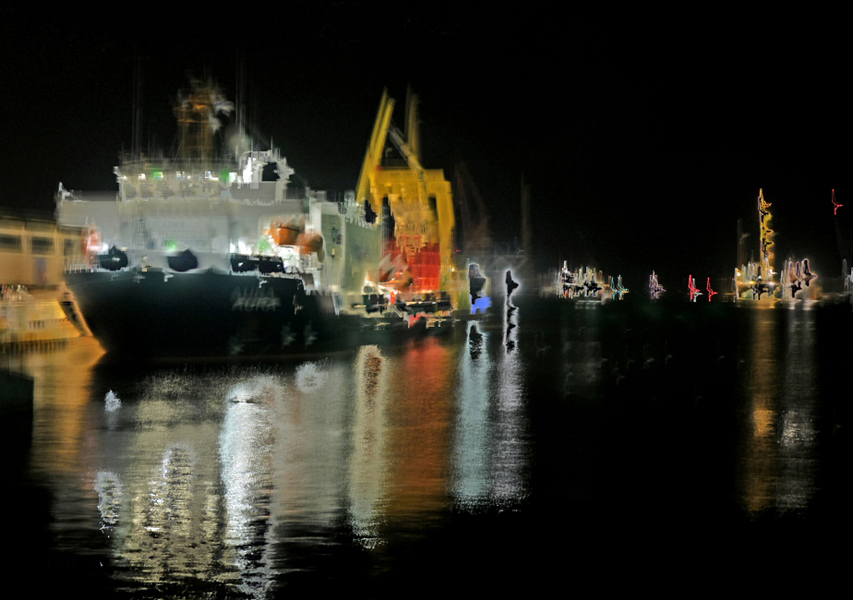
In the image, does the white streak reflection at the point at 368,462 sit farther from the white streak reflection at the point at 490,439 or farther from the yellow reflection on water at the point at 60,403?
the yellow reflection on water at the point at 60,403

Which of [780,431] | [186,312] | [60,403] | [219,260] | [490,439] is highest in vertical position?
[219,260]

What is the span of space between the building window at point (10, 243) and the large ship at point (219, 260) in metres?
2.80

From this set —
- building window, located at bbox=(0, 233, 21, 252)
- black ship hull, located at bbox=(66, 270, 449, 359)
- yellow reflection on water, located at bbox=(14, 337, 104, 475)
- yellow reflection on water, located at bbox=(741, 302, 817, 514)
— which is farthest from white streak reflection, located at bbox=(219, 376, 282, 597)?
building window, located at bbox=(0, 233, 21, 252)

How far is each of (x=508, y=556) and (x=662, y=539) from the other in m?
1.34

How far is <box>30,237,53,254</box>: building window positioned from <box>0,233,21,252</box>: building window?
3.19 feet

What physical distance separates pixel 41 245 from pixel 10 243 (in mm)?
2141

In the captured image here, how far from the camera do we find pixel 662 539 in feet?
21.6

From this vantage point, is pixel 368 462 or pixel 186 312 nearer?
pixel 368 462

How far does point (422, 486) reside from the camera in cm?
831

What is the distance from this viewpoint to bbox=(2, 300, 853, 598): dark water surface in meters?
5.77

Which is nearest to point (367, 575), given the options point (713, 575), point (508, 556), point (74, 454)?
point (508, 556)

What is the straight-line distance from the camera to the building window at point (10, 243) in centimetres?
3291

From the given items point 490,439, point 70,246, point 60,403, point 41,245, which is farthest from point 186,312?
point 490,439

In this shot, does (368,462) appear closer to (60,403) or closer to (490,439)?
(490,439)
